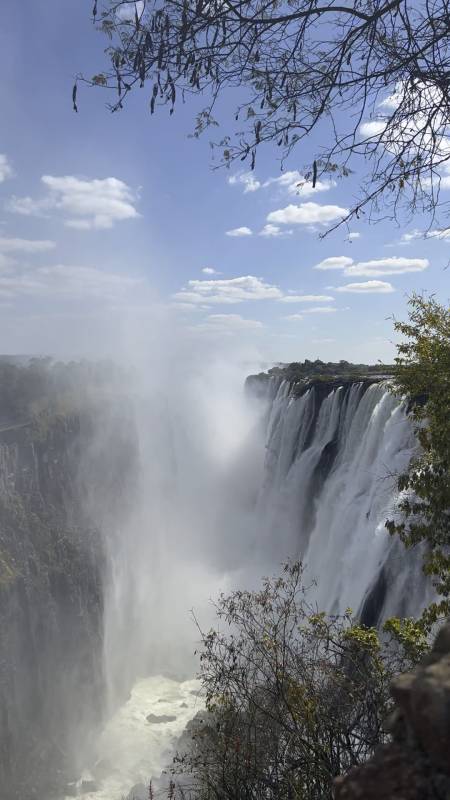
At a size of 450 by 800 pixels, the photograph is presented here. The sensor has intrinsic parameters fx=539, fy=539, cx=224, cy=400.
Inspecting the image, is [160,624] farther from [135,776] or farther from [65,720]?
[135,776]

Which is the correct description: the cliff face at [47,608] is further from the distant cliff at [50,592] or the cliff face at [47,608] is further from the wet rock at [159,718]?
the wet rock at [159,718]

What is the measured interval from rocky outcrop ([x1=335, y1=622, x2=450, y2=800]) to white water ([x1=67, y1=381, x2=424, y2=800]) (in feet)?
17.4

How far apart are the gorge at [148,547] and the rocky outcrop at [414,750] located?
622cm

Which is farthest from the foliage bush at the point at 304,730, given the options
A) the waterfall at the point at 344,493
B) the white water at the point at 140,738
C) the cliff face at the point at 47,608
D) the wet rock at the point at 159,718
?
the cliff face at the point at 47,608

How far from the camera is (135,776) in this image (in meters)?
21.5

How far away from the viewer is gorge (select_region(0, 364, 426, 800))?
59.4 feet

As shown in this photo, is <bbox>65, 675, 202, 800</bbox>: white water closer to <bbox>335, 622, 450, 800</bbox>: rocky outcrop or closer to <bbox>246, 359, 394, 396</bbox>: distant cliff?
<bbox>246, 359, 394, 396</bbox>: distant cliff

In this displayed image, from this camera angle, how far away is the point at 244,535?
3625 centimetres

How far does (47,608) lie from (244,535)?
13227 mm

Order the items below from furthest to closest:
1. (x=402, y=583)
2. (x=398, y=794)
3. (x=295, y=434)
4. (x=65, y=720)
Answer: (x=65, y=720) < (x=295, y=434) < (x=402, y=583) < (x=398, y=794)

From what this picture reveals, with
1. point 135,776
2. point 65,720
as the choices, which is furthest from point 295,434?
point 65,720

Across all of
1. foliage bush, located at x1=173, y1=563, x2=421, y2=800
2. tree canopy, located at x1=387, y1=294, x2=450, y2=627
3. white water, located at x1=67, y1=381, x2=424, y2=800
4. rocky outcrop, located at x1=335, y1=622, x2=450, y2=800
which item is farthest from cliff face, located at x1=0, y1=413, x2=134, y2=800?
rocky outcrop, located at x1=335, y1=622, x2=450, y2=800

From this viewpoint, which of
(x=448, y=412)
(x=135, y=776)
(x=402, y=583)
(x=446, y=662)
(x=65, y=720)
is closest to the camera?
(x=446, y=662)

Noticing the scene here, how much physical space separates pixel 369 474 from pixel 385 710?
12.4 m
